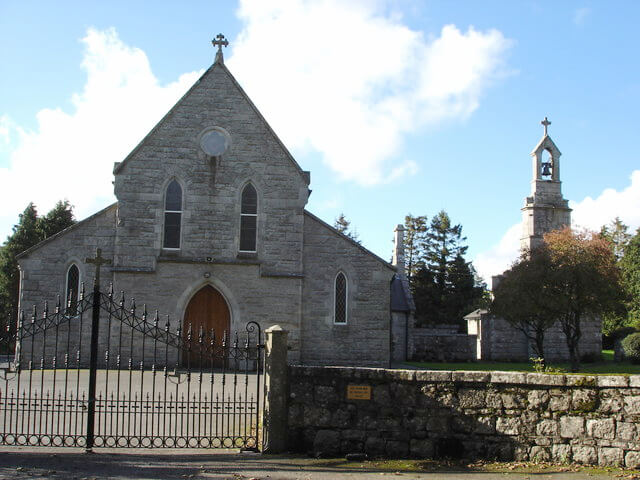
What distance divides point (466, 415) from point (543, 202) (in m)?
26.3

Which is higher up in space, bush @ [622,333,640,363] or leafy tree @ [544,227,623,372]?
leafy tree @ [544,227,623,372]

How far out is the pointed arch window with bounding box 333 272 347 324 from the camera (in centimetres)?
2375

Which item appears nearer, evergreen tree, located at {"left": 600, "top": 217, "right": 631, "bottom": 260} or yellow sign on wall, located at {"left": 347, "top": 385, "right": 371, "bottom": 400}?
yellow sign on wall, located at {"left": 347, "top": 385, "right": 371, "bottom": 400}

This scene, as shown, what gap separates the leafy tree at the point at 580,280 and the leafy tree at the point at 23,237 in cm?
2907

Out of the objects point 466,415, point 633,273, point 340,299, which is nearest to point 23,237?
point 340,299

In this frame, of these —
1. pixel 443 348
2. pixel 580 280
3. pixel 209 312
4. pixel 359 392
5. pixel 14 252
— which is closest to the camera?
pixel 359 392

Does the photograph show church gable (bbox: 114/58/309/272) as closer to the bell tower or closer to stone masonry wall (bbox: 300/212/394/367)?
stone masonry wall (bbox: 300/212/394/367)

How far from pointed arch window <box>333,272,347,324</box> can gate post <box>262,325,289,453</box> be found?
13.9 m

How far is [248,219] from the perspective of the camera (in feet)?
76.6

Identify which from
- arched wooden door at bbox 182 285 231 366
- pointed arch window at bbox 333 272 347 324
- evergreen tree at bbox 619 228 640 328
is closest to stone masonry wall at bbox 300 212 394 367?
pointed arch window at bbox 333 272 347 324

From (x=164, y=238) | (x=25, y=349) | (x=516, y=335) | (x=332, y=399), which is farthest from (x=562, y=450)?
(x=516, y=335)

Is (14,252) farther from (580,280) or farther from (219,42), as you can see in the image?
(580,280)

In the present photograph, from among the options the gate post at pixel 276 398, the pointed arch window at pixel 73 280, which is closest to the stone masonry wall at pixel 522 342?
the pointed arch window at pixel 73 280

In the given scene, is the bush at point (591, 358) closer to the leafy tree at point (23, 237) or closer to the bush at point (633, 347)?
the bush at point (633, 347)
